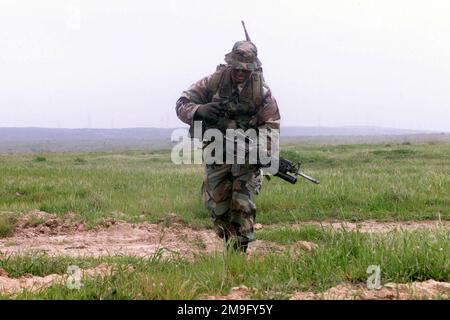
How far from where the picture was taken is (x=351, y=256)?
3.95 metres

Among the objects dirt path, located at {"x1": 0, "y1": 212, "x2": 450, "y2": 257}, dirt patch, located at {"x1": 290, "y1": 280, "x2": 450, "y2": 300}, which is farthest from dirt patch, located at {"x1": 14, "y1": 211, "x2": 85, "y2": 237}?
dirt patch, located at {"x1": 290, "y1": 280, "x2": 450, "y2": 300}

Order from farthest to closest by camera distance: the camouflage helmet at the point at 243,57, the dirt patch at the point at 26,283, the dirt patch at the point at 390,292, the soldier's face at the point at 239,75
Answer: the soldier's face at the point at 239,75 < the camouflage helmet at the point at 243,57 < the dirt patch at the point at 26,283 < the dirt patch at the point at 390,292

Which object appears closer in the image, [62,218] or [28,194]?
[62,218]

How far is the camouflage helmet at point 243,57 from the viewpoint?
5.70 meters

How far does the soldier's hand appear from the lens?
5.73m

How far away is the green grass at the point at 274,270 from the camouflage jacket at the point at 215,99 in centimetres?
187

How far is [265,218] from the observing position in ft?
27.1

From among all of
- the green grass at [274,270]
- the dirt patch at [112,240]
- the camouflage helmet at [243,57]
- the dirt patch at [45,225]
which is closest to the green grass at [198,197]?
the dirt patch at [45,225]

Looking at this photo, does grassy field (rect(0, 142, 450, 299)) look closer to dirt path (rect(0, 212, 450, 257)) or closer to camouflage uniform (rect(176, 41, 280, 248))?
dirt path (rect(0, 212, 450, 257))

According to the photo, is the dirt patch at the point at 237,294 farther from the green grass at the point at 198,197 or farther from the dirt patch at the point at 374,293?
the green grass at the point at 198,197

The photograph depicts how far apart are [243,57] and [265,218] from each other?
3.27 meters

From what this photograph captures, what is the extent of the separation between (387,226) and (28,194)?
637 centimetres

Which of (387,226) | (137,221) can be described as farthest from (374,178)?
(137,221)
